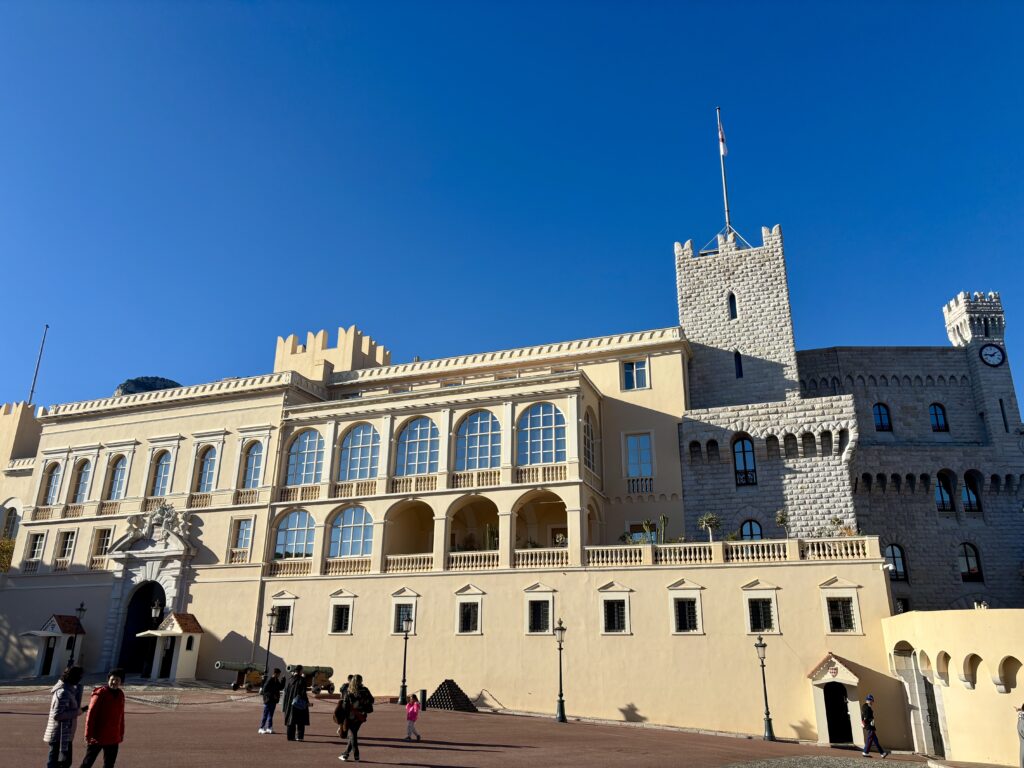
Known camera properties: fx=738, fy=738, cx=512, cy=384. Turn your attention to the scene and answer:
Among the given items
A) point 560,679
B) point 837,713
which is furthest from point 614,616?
point 837,713

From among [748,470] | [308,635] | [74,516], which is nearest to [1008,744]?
[748,470]

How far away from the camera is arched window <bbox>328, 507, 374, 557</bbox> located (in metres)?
36.0

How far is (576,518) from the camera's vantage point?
1260 inches

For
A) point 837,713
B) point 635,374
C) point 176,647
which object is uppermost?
point 635,374

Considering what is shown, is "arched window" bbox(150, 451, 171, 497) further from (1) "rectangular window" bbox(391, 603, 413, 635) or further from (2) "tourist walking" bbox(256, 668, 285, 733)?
(2) "tourist walking" bbox(256, 668, 285, 733)

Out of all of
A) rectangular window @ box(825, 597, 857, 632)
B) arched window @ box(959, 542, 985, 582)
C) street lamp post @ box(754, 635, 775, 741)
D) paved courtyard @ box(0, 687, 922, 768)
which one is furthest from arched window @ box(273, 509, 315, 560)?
arched window @ box(959, 542, 985, 582)

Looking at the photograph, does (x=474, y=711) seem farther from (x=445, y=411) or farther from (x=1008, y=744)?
(x=1008, y=744)

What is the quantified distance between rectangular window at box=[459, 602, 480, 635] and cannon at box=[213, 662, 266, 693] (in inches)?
376

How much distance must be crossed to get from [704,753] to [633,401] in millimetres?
19894

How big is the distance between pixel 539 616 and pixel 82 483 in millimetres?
29944

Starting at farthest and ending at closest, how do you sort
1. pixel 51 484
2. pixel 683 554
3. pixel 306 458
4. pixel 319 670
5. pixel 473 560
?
pixel 51 484, pixel 306 458, pixel 473 560, pixel 319 670, pixel 683 554

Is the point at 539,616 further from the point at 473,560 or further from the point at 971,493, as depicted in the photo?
the point at 971,493

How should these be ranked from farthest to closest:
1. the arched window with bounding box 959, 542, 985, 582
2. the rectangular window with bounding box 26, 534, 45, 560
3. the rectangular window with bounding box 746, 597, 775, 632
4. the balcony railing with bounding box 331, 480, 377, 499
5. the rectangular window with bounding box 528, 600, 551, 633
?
the rectangular window with bounding box 26, 534, 45, 560 < the arched window with bounding box 959, 542, 985, 582 < the balcony railing with bounding box 331, 480, 377, 499 < the rectangular window with bounding box 528, 600, 551, 633 < the rectangular window with bounding box 746, 597, 775, 632

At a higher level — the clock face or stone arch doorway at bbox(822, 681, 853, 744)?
the clock face
